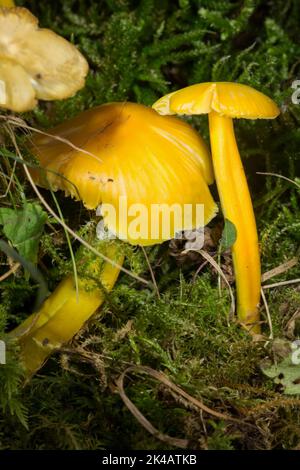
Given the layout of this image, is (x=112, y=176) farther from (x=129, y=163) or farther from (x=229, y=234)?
(x=229, y=234)

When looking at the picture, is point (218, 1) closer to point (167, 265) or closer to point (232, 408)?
point (167, 265)

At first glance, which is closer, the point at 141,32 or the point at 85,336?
the point at 85,336

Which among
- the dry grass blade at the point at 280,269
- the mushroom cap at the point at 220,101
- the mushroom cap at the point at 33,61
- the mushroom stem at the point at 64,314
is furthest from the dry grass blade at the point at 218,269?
the mushroom cap at the point at 33,61

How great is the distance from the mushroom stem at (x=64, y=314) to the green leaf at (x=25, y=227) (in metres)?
0.12

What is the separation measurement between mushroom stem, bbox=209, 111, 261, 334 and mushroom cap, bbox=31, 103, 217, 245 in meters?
0.05

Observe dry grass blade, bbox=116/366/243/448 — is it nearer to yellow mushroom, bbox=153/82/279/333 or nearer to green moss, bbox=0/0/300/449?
green moss, bbox=0/0/300/449

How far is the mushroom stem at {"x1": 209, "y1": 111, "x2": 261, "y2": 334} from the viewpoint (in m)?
1.37

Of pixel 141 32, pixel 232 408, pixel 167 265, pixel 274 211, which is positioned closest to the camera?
pixel 232 408

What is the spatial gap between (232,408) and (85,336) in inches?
16.3

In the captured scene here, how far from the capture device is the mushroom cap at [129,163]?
1.29m

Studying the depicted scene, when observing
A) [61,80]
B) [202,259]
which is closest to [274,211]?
[202,259]

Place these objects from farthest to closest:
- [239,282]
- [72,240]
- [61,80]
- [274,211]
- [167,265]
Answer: [274,211] → [167,265] → [72,240] → [239,282] → [61,80]

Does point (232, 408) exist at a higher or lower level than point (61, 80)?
lower

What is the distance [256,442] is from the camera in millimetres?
1209
